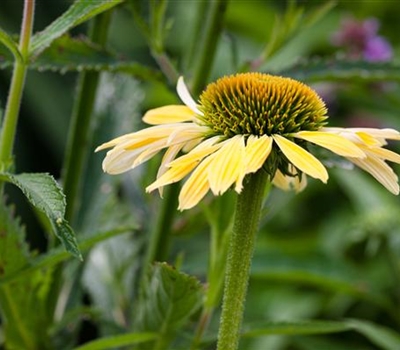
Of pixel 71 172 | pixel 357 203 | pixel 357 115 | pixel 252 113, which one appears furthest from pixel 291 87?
pixel 357 115

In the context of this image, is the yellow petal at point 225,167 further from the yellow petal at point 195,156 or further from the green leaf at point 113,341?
the green leaf at point 113,341

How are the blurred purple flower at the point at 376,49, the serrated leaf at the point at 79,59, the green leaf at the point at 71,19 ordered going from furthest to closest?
the blurred purple flower at the point at 376,49, the serrated leaf at the point at 79,59, the green leaf at the point at 71,19

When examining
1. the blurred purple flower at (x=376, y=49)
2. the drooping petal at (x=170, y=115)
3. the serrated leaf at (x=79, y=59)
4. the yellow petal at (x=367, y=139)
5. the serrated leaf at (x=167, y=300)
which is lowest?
the serrated leaf at (x=167, y=300)

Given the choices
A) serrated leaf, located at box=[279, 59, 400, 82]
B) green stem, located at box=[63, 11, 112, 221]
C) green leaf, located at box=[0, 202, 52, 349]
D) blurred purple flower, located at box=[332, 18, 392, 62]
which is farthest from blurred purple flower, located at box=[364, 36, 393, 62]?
green leaf, located at box=[0, 202, 52, 349]

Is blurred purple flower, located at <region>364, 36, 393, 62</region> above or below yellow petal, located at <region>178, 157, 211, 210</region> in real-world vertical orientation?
above

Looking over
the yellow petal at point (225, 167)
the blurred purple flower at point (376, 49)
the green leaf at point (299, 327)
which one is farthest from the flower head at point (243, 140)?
the blurred purple flower at point (376, 49)

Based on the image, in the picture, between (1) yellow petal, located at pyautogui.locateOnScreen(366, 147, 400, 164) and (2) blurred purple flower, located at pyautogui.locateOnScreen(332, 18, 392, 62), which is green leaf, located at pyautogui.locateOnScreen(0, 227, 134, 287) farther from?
(2) blurred purple flower, located at pyautogui.locateOnScreen(332, 18, 392, 62)
